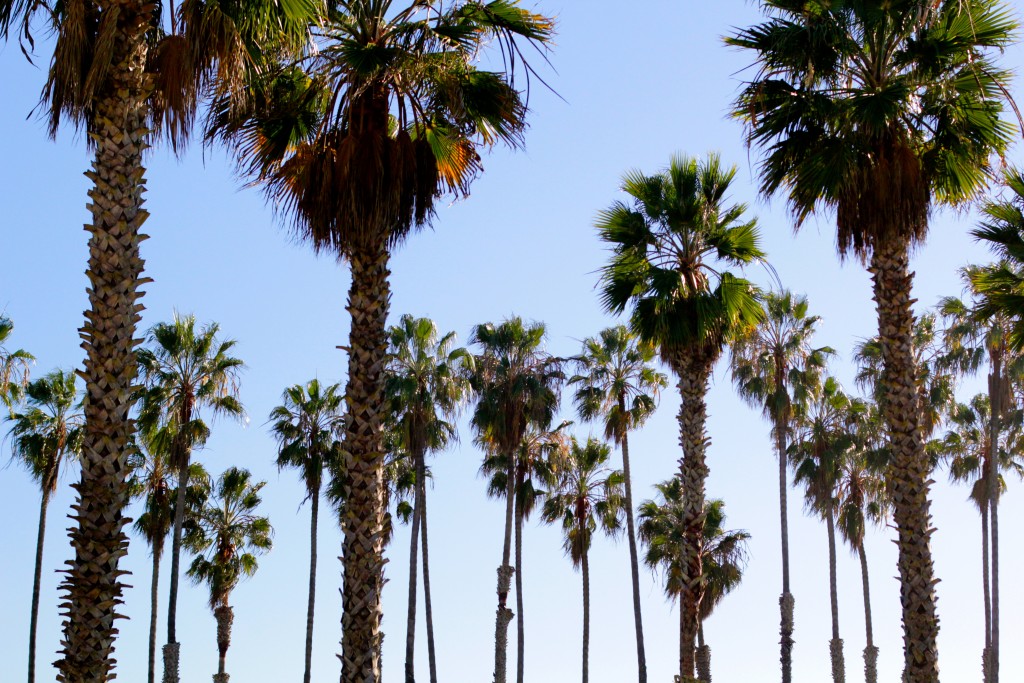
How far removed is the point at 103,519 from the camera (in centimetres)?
1157

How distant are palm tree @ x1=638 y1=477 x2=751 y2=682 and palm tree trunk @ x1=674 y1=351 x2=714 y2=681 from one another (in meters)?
19.6

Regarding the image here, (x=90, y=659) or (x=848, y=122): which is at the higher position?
(x=848, y=122)

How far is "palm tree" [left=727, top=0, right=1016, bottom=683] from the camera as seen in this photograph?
1605cm

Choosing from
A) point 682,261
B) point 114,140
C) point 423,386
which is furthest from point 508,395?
point 114,140

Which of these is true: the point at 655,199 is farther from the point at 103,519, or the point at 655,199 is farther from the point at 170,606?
the point at 170,606

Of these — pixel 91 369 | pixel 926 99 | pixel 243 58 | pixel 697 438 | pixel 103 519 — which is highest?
pixel 926 99

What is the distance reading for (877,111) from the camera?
1611 cm

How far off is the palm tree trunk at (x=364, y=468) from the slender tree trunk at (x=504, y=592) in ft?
76.9

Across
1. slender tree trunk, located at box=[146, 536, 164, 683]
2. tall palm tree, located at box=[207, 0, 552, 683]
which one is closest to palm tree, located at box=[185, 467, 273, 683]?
slender tree trunk, located at box=[146, 536, 164, 683]

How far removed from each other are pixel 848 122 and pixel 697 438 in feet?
27.4

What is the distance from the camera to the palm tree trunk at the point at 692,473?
22.7 m

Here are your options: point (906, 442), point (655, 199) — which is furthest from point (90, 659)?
point (655, 199)

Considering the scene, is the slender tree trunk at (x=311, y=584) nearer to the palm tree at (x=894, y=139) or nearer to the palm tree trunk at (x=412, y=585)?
the palm tree trunk at (x=412, y=585)

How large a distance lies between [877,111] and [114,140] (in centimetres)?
960
